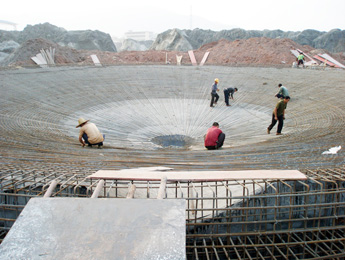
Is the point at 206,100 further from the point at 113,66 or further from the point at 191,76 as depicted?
the point at 113,66

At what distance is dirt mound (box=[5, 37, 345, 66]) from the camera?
1969 cm

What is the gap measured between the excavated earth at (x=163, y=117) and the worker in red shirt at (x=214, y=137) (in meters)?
0.22

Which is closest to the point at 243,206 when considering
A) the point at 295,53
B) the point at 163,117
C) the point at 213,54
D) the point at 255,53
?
the point at 163,117

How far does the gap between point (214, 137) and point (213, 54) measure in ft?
53.8

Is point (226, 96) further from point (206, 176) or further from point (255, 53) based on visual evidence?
point (255, 53)

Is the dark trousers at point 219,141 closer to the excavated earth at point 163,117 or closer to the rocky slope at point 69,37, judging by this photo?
the excavated earth at point 163,117

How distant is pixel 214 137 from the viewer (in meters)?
6.97

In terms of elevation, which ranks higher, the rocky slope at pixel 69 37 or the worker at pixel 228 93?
the rocky slope at pixel 69 37

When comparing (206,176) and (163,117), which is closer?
(206,176)

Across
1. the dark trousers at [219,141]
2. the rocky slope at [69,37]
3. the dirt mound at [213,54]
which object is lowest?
the dark trousers at [219,141]

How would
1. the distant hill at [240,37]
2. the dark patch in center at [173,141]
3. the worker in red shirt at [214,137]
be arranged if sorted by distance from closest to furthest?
the worker in red shirt at [214,137]
the dark patch in center at [173,141]
the distant hill at [240,37]

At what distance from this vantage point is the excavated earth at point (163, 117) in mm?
5127

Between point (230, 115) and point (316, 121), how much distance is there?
3.03m

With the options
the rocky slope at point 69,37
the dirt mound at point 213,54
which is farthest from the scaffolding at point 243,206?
the rocky slope at point 69,37
